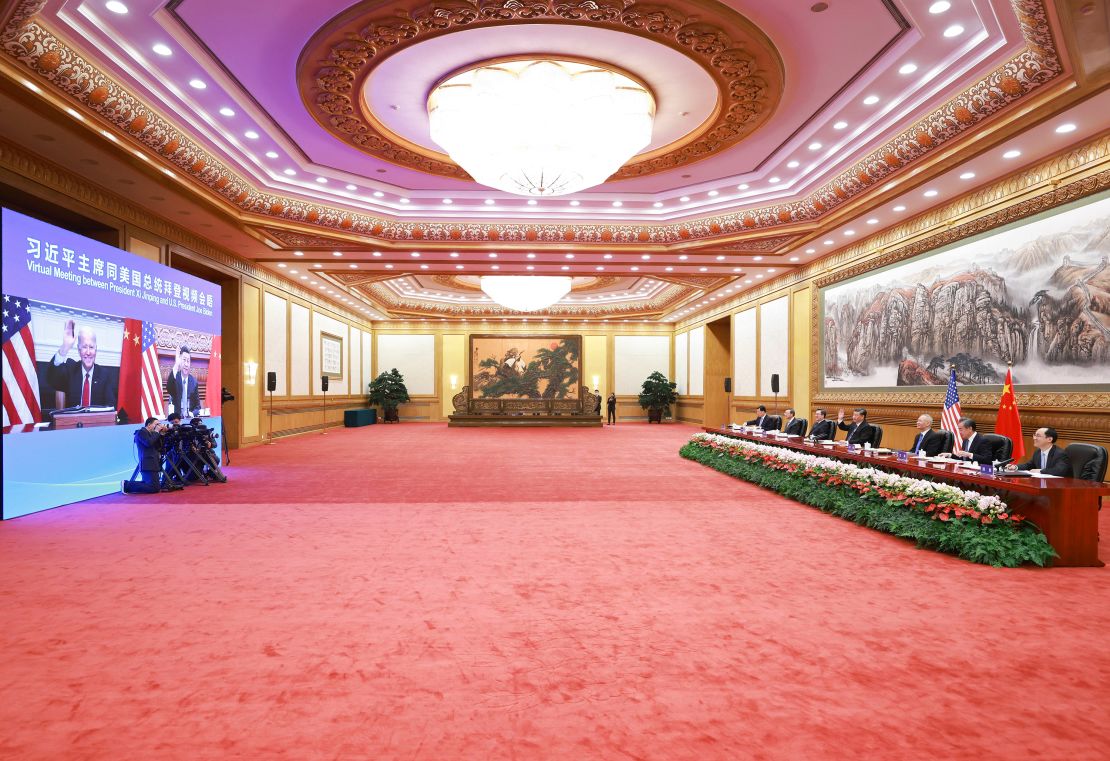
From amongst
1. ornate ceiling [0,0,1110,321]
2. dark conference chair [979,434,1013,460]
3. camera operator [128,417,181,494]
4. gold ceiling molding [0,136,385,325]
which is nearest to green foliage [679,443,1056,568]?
dark conference chair [979,434,1013,460]

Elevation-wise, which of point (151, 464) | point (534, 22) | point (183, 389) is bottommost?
point (151, 464)

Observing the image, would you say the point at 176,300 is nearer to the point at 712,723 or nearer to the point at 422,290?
the point at 712,723

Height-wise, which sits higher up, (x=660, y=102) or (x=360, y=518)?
(x=660, y=102)

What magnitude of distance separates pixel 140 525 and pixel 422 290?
54.2 ft

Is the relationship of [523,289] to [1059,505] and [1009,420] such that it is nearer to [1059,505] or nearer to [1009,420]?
[1009,420]

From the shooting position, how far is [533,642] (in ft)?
10.3

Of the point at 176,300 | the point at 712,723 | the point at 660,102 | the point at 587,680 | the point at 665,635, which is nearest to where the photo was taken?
the point at 712,723

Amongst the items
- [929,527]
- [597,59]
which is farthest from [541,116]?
[929,527]

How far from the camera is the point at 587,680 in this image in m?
2.75

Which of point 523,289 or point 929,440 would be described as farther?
point 523,289

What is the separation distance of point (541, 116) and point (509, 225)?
4981mm

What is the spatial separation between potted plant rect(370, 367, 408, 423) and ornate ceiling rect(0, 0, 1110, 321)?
1102 cm

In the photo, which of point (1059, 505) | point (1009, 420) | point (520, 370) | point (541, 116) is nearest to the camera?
point (1059, 505)

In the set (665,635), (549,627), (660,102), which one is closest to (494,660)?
(549,627)
